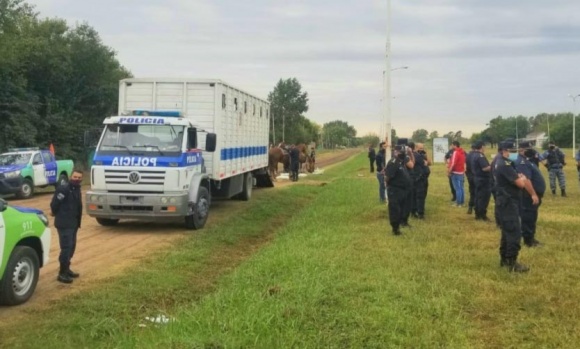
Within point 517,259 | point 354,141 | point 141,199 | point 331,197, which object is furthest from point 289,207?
point 354,141

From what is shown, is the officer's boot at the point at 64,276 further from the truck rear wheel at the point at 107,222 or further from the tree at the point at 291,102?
the tree at the point at 291,102

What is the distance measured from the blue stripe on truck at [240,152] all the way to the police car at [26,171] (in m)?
7.18

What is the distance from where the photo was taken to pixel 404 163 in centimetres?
1199

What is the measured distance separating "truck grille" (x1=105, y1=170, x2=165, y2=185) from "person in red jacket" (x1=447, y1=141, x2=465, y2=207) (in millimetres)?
7738

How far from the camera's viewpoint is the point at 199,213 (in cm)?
1343

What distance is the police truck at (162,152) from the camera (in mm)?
12469

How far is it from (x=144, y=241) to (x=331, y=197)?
9.07 metres

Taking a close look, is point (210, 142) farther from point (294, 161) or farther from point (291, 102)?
point (291, 102)

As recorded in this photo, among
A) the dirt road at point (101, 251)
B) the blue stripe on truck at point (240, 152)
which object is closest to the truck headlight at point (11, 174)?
the dirt road at point (101, 251)

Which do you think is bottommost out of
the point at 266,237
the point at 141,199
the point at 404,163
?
the point at 266,237

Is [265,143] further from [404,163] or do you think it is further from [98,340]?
[98,340]

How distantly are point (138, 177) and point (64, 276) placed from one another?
427cm

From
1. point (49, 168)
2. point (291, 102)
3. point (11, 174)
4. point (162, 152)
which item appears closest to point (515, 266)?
point (162, 152)

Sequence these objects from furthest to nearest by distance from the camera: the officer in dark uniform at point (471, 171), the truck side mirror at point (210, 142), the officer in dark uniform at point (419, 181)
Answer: the officer in dark uniform at point (419, 181) → the officer in dark uniform at point (471, 171) → the truck side mirror at point (210, 142)
